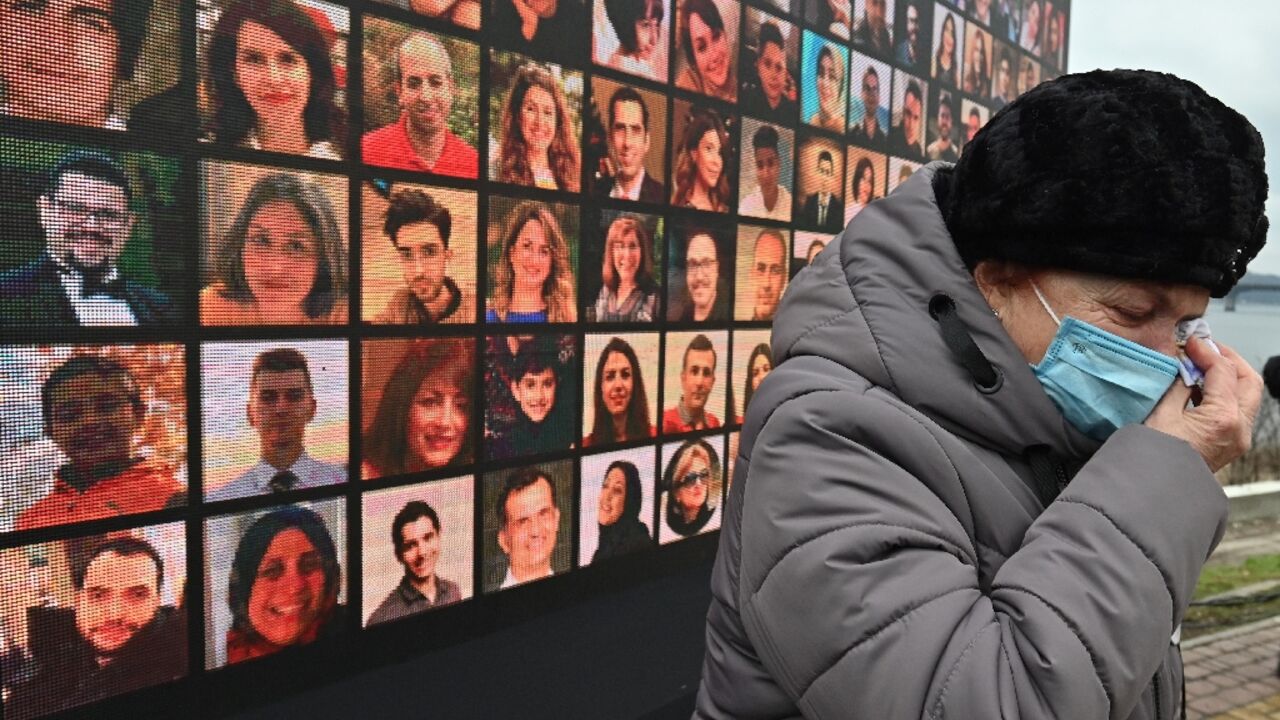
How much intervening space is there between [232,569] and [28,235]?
0.74 metres

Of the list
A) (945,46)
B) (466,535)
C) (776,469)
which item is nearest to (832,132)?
(945,46)

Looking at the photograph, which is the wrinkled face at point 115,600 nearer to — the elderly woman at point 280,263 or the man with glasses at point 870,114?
the elderly woman at point 280,263

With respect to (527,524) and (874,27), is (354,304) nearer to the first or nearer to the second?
(527,524)

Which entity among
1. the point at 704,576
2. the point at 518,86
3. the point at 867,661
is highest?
the point at 518,86

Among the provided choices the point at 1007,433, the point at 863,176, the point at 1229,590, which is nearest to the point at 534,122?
the point at 1007,433

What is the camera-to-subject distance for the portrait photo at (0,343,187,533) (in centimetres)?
151

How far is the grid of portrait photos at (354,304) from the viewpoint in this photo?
1562 millimetres

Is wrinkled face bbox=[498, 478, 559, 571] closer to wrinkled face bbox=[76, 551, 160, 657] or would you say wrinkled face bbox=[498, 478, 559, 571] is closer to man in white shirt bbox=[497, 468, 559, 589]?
man in white shirt bbox=[497, 468, 559, 589]

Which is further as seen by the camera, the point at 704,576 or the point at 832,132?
the point at 832,132

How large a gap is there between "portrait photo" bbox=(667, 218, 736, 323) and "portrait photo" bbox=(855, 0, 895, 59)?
113 cm

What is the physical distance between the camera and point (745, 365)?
125 inches

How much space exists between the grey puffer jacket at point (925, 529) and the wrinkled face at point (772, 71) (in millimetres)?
2037

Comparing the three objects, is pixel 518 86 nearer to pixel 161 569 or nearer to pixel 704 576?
pixel 161 569

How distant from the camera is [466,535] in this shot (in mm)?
2256
